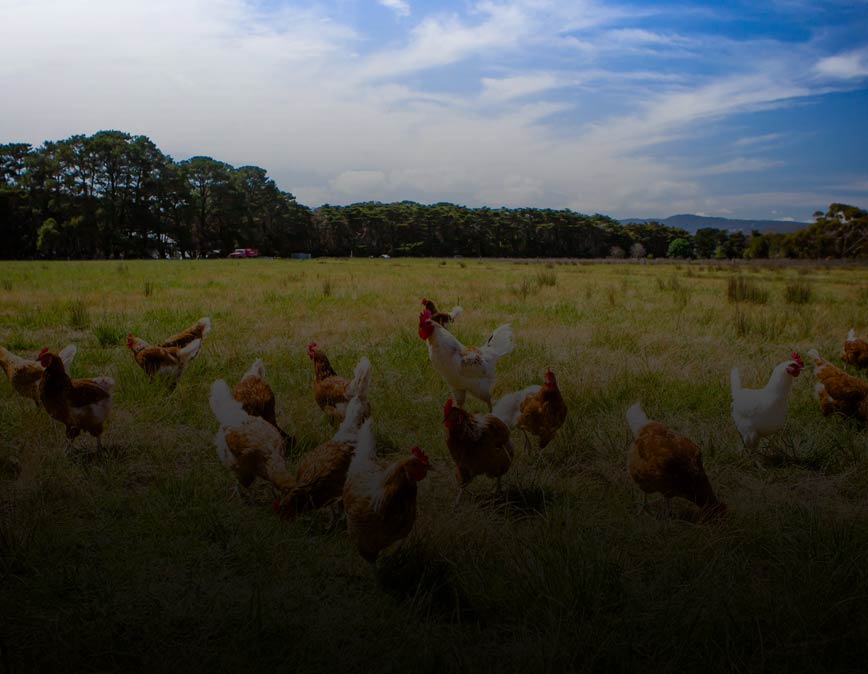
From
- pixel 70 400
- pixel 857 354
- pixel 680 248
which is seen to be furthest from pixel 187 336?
pixel 680 248

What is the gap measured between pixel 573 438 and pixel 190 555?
2.59m

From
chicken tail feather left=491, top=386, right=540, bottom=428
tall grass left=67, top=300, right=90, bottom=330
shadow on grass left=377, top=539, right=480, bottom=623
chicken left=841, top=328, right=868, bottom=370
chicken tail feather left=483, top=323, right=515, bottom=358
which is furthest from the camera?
tall grass left=67, top=300, right=90, bottom=330

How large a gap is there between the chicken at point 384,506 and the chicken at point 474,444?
652 mm

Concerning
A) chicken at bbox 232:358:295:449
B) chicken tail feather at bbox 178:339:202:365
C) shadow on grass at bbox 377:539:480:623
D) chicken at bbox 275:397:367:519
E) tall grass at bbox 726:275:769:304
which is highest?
tall grass at bbox 726:275:769:304

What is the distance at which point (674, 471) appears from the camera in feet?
9.37

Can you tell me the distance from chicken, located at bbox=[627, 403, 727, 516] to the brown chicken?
2.49ft

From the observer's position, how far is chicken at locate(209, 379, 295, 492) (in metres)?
3.05

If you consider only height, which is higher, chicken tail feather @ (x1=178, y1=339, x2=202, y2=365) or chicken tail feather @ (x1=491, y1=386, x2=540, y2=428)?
chicken tail feather @ (x1=178, y1=339, x2=202, y2=365)

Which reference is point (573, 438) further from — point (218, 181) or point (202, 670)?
point (218, 181)

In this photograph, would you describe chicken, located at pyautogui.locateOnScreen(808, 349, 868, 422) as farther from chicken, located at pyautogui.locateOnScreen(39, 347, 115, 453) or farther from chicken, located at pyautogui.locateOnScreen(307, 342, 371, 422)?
chicken, located at pyautogui.locateOnScreen(39, 347, 115, 453)

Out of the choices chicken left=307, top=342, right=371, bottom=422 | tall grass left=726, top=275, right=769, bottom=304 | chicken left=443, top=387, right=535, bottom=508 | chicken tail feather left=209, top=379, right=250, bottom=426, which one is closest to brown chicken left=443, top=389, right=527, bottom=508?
chicken left=443, top=387, right=535, bottom=508

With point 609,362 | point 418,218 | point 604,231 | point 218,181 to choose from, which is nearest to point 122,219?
point 218,181

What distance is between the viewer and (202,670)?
185cm

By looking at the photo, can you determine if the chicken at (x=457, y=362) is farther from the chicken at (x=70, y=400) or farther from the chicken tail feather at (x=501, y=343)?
the chicken at (x=70, y=400)
